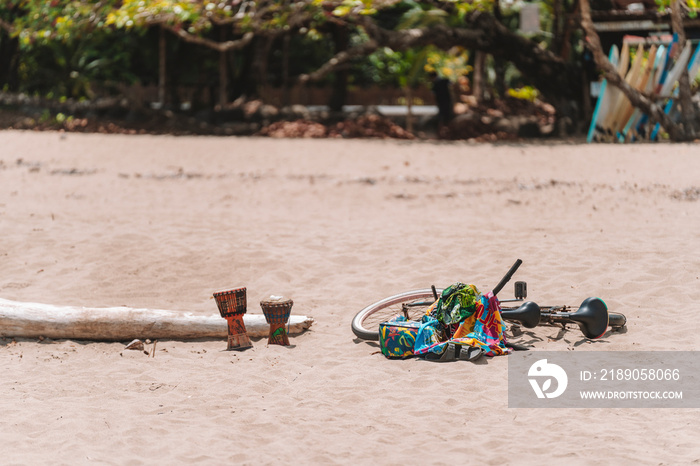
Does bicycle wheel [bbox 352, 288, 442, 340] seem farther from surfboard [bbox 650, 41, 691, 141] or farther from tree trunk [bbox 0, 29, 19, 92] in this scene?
tree trunk [bbox 0, 29, 19, 92]

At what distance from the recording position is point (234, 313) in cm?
575

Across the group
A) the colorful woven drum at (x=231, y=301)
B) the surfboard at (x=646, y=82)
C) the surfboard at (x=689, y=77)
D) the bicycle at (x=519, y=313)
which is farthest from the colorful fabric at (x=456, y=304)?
the surfboard at (x=689, y=77)

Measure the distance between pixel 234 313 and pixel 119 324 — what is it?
0.91m

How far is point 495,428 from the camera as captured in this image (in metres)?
4.23

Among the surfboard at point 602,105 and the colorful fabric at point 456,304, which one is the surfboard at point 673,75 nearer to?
the surfboard at point 602,105

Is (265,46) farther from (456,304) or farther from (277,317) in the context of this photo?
(456,304)

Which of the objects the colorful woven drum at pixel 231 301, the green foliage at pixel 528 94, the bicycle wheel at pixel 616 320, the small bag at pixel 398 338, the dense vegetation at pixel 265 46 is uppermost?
the dense vegetation at pixel 265 46

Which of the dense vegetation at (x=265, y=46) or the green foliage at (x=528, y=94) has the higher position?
the dense vegetation at (x=265, y=46)

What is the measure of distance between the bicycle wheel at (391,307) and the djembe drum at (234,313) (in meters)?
0.79

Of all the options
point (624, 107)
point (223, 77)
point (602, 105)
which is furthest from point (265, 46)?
point (624, 107)

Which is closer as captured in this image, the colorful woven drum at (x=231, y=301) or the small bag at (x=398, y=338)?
the small bag at (x=398, y=338)

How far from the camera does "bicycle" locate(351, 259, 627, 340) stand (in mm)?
5406

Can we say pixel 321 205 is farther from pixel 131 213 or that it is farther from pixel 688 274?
pixel 688 274

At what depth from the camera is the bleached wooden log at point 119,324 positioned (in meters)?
6.00
